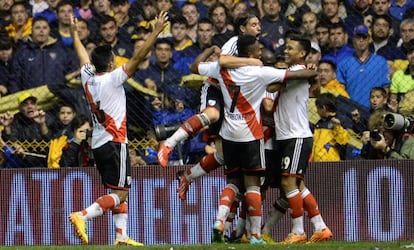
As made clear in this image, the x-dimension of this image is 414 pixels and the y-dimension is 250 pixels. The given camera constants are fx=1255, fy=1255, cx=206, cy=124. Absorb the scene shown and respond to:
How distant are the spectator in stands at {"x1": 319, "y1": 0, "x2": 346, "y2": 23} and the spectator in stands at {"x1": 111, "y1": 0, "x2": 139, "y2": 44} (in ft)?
8.11

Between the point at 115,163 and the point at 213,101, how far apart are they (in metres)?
1.20

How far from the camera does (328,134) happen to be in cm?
1519

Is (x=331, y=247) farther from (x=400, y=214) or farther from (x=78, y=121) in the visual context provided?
(x=78, y=121)

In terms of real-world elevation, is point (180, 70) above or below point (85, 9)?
below

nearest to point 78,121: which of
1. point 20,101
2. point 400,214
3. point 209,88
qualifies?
point 20,101

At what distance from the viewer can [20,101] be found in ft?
52.2

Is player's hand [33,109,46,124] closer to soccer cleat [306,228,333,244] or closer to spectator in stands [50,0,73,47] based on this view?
spectator in stands [50,0,73,47]

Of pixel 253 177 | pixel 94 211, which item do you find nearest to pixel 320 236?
pixel 253 177

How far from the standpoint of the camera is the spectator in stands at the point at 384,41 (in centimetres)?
1580

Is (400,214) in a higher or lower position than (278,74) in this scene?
lower

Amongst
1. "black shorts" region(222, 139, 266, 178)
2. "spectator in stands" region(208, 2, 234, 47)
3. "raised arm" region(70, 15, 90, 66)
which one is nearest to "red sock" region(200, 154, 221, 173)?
"black shorts" region(222, 139, 266, 178)

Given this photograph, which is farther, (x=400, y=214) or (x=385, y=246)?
(x=400, y=214)

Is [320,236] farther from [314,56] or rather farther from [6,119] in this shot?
[6,119]

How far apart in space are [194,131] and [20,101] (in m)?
3.70
